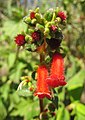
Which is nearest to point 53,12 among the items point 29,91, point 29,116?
point 29,91

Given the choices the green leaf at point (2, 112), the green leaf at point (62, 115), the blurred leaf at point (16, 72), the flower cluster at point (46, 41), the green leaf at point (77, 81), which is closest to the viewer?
the flower cluster at point (46, 41)

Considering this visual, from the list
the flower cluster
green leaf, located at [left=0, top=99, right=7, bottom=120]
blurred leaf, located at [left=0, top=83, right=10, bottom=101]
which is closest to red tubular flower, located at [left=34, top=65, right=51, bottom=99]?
the flower cluster

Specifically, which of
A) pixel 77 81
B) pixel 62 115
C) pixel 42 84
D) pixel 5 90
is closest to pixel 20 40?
pixel 42 84

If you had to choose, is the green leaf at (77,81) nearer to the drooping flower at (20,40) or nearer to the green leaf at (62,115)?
the green leaf at (62,115)

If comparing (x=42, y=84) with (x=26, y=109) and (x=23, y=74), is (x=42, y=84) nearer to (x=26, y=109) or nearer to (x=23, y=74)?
(x=26, y=109)

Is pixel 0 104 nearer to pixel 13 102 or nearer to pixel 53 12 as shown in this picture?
pixel 13 102

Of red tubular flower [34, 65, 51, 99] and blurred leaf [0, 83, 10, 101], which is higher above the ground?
red tubular flower [34, 65, 51, 99]

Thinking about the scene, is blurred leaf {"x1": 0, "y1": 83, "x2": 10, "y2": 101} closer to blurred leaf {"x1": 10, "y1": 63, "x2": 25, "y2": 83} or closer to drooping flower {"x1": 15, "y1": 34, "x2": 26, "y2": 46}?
blurred leaf {"x1": 10, "y1": 63, "x2": 25, "y2": 83}

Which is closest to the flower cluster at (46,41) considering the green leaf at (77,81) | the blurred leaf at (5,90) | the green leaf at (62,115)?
the green leaf at (62,115)

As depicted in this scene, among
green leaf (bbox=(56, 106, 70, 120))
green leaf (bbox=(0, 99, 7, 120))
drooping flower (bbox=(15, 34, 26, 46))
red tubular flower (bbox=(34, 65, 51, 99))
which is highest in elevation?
drooping flower (bbox=(15, 34, 26, 46))
